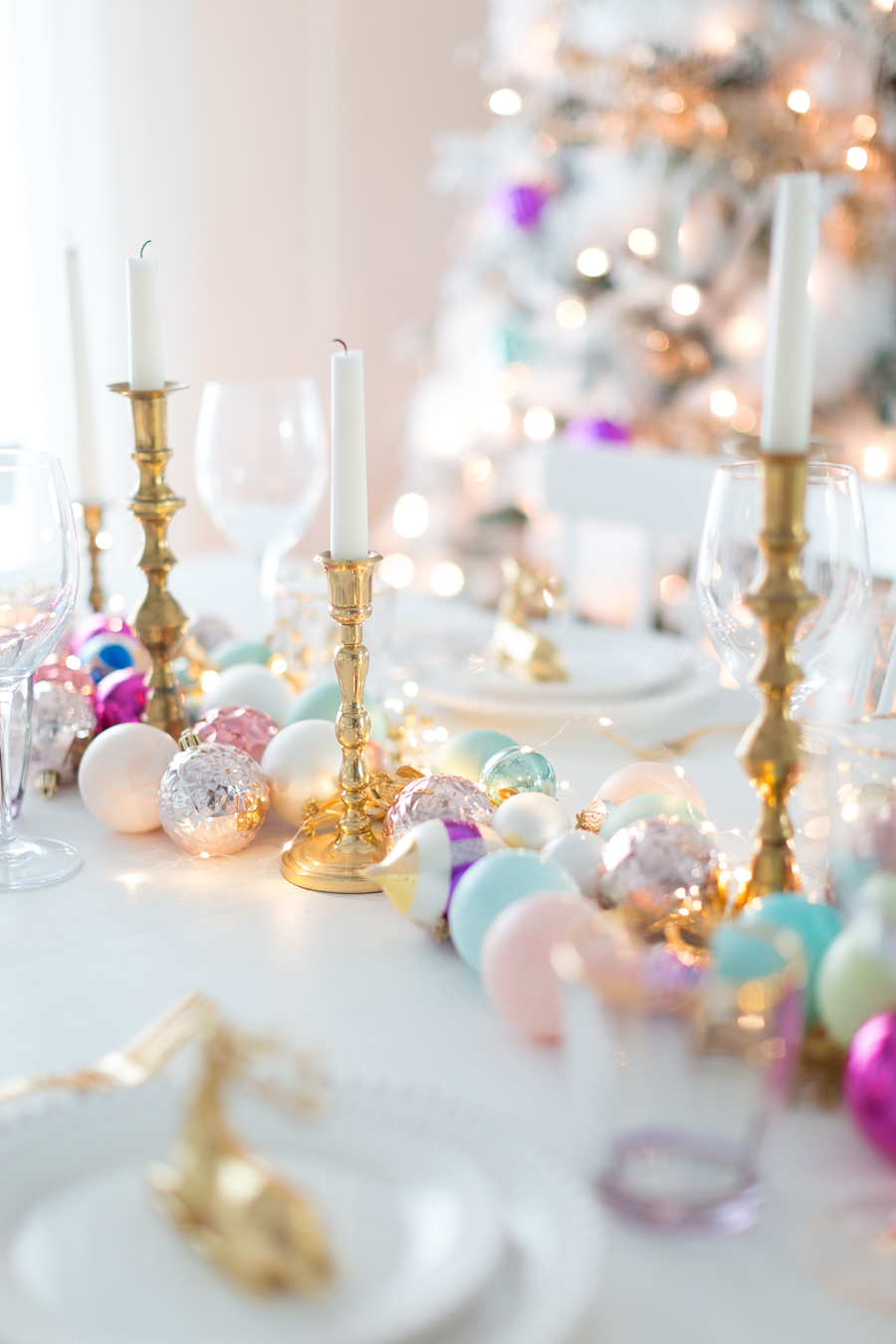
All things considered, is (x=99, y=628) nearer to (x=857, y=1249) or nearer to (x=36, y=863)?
(x=36, y=863)

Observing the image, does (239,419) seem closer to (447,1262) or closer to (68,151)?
(447,1262)

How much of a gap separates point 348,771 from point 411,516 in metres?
2.65

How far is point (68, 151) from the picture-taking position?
293 cm

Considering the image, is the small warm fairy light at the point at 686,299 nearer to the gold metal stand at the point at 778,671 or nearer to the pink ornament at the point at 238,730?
the pink ornament at the point at 238,730

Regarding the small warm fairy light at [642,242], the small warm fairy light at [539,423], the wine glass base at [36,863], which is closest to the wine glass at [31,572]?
the wine glass base at [36,863]

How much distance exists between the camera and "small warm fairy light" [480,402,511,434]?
3.02 m

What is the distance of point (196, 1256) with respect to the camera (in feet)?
1.31

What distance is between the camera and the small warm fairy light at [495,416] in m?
3.02

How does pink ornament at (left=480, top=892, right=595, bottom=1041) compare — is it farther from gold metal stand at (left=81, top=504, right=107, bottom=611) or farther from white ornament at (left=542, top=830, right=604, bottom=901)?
gold metal stand at (left=81, top=504, right=107, bottom=611)

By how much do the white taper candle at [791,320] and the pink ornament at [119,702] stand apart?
0.55 metres

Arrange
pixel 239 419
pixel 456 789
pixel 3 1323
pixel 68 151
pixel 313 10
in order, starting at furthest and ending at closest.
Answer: pixel 313 10 < pixel 68 151 < pixel 239 419 < pixel 456 789 < pixel 3 1323

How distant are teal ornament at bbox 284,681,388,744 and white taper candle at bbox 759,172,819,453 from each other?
0.40 m

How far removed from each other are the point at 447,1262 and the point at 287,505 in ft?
2.74

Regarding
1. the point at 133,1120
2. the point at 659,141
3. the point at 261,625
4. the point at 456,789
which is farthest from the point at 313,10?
the point at 133,1120
